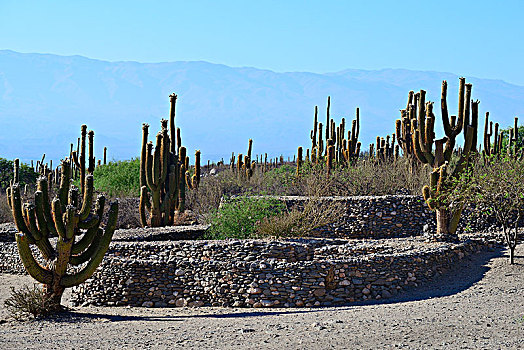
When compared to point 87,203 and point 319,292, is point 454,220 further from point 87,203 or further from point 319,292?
point 87,203

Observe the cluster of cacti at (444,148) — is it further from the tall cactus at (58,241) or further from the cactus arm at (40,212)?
the cactus arm at (40,212)

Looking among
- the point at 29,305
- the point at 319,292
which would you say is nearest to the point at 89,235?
Result: the point at 29,305

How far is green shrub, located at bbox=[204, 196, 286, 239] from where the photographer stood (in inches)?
683

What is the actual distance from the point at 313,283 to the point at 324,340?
13.2 ft

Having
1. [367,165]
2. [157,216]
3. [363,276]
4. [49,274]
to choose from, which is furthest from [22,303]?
[367,165]

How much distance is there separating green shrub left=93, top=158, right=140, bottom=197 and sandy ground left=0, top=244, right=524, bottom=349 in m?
15.3

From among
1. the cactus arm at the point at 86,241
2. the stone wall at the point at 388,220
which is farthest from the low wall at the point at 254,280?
the stone wall at the point at 388,220

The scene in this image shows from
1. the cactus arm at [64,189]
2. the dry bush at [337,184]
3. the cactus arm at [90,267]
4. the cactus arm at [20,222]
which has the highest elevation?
the dry bush at [337,184]

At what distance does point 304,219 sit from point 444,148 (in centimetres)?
387

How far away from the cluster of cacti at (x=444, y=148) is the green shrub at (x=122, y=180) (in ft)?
45.4

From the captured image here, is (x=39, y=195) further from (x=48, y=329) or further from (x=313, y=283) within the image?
(x=313, y=283)

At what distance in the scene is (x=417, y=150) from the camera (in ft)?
55.0

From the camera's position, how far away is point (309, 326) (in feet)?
31.0

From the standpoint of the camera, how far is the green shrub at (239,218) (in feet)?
57.0
